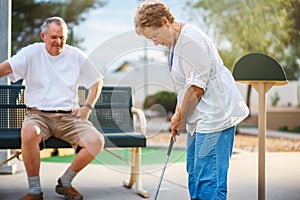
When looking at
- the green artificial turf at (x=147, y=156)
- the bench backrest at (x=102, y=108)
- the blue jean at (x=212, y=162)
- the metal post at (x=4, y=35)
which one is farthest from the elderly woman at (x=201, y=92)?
the metal post at (x=4, y=35)

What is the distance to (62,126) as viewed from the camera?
3.04m

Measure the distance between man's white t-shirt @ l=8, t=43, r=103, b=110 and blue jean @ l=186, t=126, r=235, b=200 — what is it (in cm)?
106

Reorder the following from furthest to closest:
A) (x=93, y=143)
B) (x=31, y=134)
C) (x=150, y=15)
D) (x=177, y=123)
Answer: (x=93, y=143), (x=31, y=134), (x=177, y=123), (x=150, y=15)

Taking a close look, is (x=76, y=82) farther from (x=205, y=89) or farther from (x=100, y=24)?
(x=100, y=24)

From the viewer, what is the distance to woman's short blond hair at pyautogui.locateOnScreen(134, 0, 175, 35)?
6.95 ft

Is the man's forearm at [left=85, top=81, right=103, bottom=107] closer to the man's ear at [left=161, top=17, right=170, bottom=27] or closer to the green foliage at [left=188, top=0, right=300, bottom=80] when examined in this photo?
the man's ear at [left=161, top=17, right=170, bottom=27]

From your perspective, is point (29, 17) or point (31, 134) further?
point (29, 17)

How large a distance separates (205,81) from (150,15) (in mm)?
340

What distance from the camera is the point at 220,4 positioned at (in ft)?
33.2

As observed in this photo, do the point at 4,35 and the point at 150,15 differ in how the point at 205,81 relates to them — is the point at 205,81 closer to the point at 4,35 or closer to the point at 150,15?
the point at 150,15

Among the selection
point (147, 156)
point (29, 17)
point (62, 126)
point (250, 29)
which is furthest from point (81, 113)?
point (250, 29)

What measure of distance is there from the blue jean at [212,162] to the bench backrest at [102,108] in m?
1.14

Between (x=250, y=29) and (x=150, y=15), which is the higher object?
(x=250, y=29)

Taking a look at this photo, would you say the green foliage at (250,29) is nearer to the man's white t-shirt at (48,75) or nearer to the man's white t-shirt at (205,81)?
the man's white t-shirt at (48,75)
